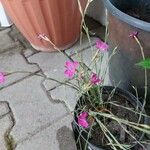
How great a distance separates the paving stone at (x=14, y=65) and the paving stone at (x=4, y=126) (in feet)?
0.70

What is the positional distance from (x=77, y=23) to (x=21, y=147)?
2.26ft

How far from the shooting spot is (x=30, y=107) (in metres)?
1.50

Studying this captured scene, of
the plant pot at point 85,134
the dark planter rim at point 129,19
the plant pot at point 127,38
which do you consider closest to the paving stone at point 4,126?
the plant pot at point 85,134

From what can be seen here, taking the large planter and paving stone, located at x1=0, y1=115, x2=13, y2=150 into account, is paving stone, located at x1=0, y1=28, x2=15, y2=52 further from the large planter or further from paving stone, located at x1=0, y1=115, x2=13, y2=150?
paving stone, located at x1=0, y1=115, x2=13, y2=150

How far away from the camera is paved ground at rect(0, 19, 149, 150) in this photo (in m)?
1.37

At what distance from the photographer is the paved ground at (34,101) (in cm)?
137

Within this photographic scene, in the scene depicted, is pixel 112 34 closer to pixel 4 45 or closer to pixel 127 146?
pixel 127 146

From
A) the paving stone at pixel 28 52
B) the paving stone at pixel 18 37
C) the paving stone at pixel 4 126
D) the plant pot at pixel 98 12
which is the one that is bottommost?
the paving stone at pixel 4 126

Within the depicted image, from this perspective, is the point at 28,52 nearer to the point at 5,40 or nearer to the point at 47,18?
the point at 5,40

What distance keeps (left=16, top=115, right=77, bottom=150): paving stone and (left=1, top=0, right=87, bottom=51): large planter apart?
46cm

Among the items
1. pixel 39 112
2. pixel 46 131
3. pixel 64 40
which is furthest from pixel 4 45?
pixel 46 131

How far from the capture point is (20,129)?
142 centimetres

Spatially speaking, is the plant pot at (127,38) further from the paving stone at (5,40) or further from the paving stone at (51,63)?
the paving stone at (5,40)

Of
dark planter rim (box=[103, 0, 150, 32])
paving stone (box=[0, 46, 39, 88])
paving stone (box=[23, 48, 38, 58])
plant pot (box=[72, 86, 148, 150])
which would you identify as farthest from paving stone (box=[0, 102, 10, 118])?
dark planter rim (box=[103, 0, 150, 32])
